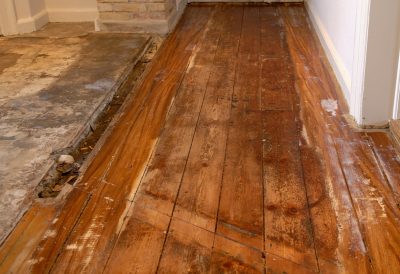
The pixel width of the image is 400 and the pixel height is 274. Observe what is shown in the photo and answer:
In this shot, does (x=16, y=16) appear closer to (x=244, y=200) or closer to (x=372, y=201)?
(x=244, y=200)

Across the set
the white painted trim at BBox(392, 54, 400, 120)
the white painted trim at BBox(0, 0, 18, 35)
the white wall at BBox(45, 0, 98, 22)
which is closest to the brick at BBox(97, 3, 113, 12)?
the white wall at BBox(45, 0, 98, 22)

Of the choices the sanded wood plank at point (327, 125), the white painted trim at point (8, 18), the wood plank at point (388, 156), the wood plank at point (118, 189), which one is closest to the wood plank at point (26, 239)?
the wood plank at point (118, 189)

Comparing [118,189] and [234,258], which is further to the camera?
[118,189]

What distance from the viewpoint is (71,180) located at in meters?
2.19

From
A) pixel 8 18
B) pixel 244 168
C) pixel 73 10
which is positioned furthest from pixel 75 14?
pixel 244 168

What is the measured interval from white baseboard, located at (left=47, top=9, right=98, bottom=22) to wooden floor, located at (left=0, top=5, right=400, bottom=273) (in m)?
1.64

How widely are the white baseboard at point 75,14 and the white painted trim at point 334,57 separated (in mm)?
1913

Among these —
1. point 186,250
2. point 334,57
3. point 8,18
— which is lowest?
point 186,250

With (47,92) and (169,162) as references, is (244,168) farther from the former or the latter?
(47,92)

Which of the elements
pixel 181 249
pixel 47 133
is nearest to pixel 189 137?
pixel 47 133

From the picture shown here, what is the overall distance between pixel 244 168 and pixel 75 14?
2.96 metres

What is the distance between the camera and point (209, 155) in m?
2.33

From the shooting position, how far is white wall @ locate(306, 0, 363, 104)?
272 cm

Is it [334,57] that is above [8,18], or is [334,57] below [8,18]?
below
